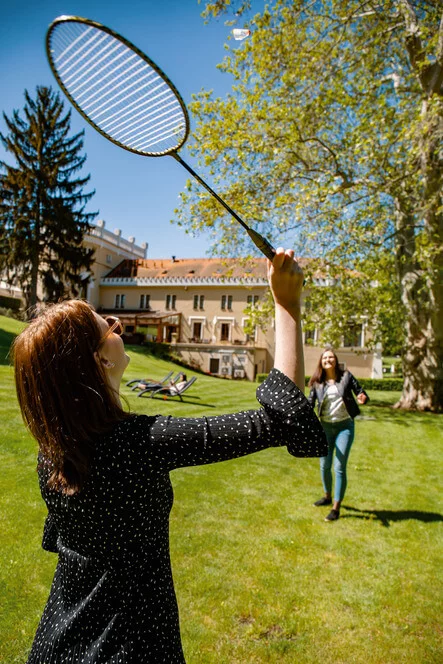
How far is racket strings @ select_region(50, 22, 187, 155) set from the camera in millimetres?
2244

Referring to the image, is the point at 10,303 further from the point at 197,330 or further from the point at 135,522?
the point at 135,522

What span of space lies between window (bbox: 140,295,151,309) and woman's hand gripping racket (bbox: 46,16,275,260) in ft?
161

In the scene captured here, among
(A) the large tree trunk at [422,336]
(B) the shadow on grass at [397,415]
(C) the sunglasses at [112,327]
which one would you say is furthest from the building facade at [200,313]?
(C) the sunglasses at [112,327]

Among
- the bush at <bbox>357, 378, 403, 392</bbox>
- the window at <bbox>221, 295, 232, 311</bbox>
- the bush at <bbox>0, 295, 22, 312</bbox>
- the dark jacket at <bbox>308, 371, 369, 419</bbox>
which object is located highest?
the window at <bbox>221, 295, 232, 311</bbox>

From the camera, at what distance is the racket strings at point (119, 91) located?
7.36ft

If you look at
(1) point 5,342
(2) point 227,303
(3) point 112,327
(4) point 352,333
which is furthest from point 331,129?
(2) point 227,303

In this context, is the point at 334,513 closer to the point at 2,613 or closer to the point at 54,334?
the point at 2,613

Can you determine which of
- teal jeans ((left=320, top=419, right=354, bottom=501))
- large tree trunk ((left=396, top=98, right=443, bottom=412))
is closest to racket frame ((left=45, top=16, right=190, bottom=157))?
teal jeans ((left=320, top=419, right=354, bottom=501))

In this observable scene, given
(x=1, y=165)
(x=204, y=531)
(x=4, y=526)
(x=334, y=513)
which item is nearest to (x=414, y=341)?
(x=334, y=513)

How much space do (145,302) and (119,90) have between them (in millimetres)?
49750

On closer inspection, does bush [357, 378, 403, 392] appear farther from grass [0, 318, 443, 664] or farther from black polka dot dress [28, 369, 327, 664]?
black polka dot dress [28, 369, 327, 664]

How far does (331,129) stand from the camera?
17141 millimetres

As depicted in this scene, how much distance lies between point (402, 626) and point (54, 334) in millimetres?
4662

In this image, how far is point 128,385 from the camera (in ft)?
66.5
